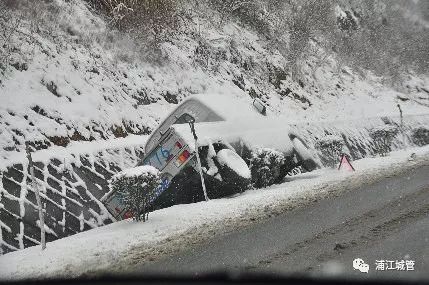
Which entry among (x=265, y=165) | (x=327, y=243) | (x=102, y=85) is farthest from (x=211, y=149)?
(x=102, y=85)

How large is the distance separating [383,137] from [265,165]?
9.91m

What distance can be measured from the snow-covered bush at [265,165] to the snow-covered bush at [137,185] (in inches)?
117

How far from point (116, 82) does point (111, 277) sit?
917 cm

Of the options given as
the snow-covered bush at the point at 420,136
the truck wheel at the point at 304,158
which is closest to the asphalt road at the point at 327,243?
the truck wheel at the point at 304,158

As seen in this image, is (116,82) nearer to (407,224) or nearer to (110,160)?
(110,160)

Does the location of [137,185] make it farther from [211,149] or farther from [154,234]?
[211,149]

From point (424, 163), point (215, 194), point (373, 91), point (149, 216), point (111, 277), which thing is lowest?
point (373, 91)

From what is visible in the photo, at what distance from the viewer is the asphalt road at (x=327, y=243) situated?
15.5 ft

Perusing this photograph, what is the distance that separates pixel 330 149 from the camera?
50.4 ft

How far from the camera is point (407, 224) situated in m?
6.04

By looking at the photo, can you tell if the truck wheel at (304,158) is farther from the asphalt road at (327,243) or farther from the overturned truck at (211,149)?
the asphalt road at (327,243)

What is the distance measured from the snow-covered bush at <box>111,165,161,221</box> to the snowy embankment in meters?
0.31

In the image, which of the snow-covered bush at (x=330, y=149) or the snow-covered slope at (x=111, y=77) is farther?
the snow-covered bush at (x=330, y=149)

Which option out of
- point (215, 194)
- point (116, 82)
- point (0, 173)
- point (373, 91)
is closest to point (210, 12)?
point (116, 82)
